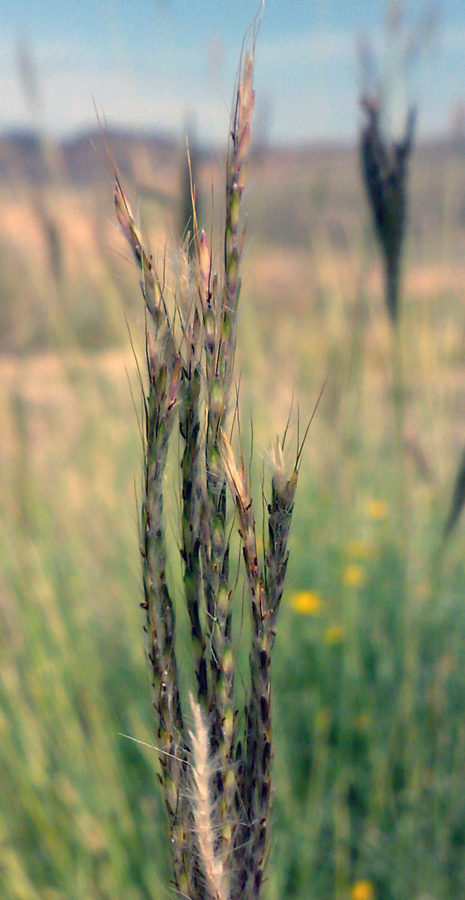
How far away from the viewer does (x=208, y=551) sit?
0.29 metres

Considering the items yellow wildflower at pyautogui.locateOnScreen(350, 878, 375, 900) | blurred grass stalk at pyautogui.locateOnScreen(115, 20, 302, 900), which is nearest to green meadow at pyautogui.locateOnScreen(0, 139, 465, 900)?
yellow wildflower at pyautogui.locateOnScreen(350, 878, 375, 900)

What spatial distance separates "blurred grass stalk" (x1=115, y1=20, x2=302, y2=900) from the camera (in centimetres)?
28

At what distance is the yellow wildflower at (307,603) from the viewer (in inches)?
58.3

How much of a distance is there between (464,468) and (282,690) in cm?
104

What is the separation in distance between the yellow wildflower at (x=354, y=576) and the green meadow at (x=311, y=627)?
0.01 metres

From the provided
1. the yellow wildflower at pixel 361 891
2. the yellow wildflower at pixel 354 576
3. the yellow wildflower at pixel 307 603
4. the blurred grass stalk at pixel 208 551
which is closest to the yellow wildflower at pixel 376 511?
the yellow wildflower at pixel 354 576

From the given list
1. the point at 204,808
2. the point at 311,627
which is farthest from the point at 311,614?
the point at 204,808

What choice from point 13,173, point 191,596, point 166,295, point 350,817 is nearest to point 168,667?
point 191,596

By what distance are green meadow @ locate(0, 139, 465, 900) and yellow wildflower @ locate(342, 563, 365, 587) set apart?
0.5 inches

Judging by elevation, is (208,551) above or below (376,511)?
above

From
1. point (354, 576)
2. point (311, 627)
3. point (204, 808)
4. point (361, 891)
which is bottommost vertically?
point (361, 891)

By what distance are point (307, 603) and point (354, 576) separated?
0.59 ft

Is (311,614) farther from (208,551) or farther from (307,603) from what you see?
(208,551)

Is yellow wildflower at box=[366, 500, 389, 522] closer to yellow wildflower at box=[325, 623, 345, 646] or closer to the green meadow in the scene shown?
the green meadow
